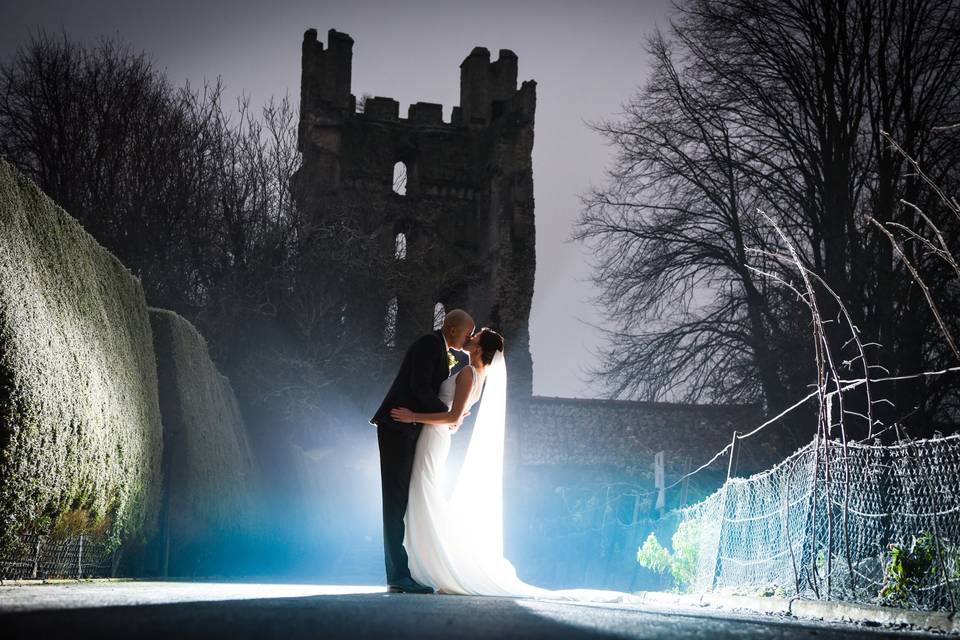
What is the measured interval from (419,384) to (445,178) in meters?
35.6

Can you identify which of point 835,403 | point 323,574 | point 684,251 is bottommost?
point 323,574

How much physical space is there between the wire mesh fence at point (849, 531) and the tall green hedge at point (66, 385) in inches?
221

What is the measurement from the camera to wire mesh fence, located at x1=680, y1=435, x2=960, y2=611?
7.70 m

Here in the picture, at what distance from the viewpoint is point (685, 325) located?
2231cm

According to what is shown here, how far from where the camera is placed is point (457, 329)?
804 centimetres

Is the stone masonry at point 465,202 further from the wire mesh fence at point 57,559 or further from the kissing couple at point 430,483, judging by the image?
the kissing couple at point 430,483

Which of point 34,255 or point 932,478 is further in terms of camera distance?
point 34,255

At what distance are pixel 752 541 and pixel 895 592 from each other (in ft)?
10.3

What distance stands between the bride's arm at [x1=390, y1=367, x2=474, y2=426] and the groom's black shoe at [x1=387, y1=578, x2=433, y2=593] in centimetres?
113

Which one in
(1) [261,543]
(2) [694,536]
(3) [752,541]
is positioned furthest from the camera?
(1) [261,543]

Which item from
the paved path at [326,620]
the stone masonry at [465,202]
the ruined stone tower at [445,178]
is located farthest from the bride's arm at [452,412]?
the ruined stone tower at [445,178]

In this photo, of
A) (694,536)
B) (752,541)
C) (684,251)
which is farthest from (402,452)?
(684,251)

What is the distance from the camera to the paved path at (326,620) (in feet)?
13.1

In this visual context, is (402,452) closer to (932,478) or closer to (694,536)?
(932,478)
